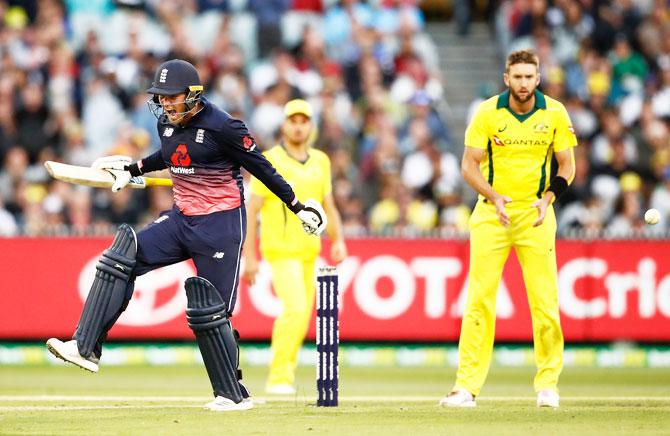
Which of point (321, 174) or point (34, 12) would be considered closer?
point (321, 174)

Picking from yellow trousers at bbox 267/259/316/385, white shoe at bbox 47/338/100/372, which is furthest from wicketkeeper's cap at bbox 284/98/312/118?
white shoe at bbox 47/338/100/372

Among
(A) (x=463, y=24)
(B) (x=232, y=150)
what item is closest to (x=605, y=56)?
(A) (x=463, y=24)

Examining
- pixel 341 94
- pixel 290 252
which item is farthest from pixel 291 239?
pixel 341 94

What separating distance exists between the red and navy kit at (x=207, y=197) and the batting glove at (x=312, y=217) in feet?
0.36

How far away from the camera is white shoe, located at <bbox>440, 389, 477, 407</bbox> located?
10.9 m

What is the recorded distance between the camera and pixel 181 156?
10.0 metres

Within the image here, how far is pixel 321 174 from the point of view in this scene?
12914 mm

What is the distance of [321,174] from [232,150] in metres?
2.99

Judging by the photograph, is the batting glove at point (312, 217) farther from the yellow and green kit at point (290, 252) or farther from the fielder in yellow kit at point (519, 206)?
the yellow and green kit at point (290, 252)

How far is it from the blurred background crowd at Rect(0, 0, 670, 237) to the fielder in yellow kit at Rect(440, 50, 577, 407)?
6148 millimetres

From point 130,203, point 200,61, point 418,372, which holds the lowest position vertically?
point 418,372

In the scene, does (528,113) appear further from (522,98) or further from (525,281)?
(525,281)

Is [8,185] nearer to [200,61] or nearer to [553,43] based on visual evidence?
[200,61]

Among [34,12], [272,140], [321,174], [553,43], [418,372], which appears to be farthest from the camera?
[553,43]
